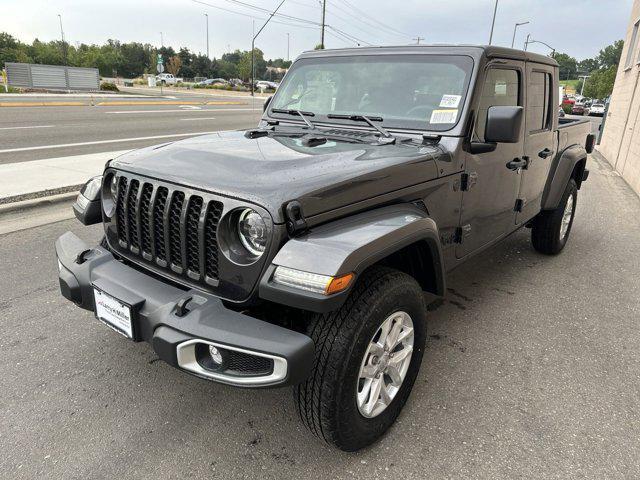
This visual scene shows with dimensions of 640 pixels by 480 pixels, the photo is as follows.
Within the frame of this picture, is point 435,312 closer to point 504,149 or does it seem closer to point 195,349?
point 504,149

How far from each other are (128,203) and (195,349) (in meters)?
0.97

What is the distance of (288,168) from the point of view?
7.69 ft

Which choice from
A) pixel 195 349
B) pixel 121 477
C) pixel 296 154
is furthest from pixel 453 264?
pixel 121 477

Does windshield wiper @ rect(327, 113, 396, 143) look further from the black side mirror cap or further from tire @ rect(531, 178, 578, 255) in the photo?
tire @ rect(531, 178, 578, 255)

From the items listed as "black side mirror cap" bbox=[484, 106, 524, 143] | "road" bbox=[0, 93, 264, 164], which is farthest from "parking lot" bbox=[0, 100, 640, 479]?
"road" bbox=[0, 93, 264, 164]

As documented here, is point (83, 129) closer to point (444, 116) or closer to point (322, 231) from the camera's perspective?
point (444, 116)

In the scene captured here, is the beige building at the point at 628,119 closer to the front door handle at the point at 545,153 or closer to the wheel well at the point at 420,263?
the front door handle at the point at 545,153

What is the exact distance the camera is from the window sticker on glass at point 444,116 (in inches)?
120

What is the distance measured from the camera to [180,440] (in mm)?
2447

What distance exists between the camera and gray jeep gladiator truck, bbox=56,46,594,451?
2006 millimetres

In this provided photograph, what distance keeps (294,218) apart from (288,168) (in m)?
0.39

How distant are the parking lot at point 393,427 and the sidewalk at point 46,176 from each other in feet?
8.23

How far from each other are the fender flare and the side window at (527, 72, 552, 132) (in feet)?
1.44

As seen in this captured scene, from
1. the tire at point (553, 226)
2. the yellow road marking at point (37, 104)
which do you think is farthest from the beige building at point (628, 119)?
the yellow road marking at point (37, 104)
